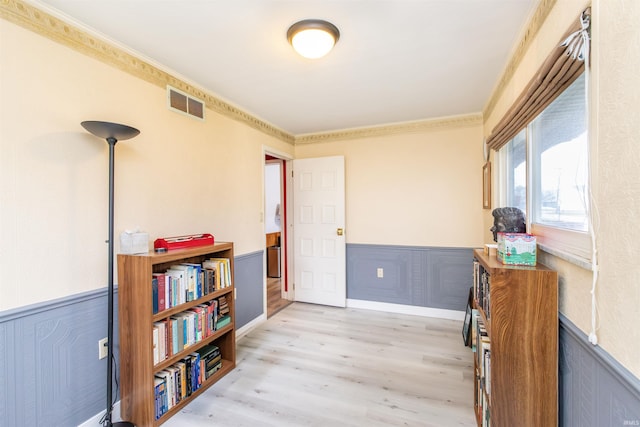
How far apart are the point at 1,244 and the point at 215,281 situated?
3.87 feet

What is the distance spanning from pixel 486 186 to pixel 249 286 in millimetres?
2758

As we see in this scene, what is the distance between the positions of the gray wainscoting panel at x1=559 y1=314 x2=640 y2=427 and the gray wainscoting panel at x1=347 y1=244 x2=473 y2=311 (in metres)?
2.13

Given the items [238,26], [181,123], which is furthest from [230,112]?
[238,26]

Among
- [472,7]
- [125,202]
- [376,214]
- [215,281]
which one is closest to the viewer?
[472,7]

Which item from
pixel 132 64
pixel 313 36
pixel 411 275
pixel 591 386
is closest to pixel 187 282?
pixel 132 64

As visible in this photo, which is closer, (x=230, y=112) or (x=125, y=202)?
(x=125, y=202)

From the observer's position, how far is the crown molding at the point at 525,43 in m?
1.39

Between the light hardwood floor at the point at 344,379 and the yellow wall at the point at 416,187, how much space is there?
1078mm

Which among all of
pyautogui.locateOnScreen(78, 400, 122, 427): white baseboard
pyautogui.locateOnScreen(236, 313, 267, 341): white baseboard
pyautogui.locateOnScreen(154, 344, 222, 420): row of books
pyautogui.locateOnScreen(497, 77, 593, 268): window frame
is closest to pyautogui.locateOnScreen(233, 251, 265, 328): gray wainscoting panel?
pyautogui.locateOnScreen(236, 313, 267, 341): white baseboard

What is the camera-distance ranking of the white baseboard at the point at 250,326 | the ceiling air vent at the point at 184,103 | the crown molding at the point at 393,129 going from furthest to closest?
1. the crown molding at the point at 393,129
2. the white baseboard at the point at 250,326
3. the ceiling air vent at the point at 184,103

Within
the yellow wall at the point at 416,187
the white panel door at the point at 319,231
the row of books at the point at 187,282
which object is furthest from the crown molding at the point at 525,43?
the row of books at the point at 187,282

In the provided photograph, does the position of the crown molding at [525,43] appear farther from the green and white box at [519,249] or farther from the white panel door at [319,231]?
A: the white panel door at [319,231]

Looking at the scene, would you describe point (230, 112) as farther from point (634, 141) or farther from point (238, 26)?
point (634, 141)

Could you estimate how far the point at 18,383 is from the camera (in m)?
1.35
